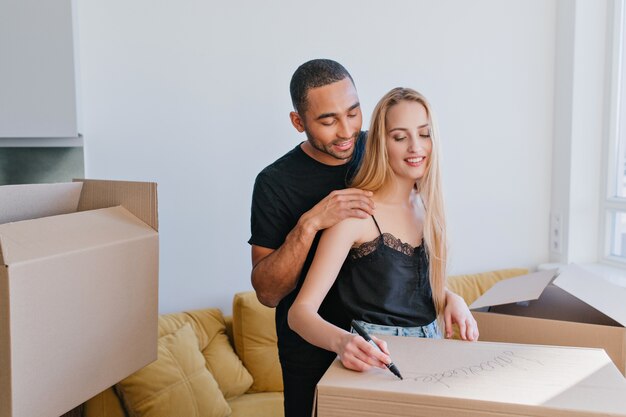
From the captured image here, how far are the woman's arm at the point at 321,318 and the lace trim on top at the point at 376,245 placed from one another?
1.0 inches

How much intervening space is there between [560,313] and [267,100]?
4.79ft

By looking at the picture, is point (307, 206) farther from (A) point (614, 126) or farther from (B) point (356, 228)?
(A) point (614, 126)

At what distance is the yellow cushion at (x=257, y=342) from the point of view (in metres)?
2.44

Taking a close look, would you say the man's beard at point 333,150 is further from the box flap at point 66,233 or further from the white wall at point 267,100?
the white wall at point 267,100

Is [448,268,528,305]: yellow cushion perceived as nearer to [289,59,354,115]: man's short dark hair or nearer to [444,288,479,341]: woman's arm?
A: [444,288,479,341]: woman's arm

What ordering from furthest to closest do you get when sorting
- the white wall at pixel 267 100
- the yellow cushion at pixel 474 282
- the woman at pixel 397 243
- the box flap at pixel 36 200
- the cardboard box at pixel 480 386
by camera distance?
the yellow cushion at pixel 474 282 → the white wall at pixel 267 100 → the woman at pixel 397 243 → the box flap at pixel 36 200 → the cardboard box at pixel 480 386

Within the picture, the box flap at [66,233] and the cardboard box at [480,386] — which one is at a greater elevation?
the box flap at [66,233]

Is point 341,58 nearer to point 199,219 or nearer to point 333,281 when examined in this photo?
point 199,219

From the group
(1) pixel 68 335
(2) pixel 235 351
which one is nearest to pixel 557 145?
(2) pixel 235 351

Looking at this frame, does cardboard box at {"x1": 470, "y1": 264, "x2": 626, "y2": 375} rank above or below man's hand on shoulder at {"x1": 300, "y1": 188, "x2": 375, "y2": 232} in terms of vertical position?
below

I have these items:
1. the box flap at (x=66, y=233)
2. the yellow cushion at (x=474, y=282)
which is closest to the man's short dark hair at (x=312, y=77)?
the box flap at (x=66, y=233)

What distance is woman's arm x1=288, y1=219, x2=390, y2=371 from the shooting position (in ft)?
3.29

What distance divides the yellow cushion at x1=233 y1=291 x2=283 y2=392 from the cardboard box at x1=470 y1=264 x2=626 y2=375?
1.03 m

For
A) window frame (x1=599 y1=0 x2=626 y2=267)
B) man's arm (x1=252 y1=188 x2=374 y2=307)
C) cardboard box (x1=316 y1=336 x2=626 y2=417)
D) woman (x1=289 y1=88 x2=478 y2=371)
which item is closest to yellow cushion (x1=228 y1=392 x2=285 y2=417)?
man's arm (x1=252 y1=188 x2=374 y2=307)
